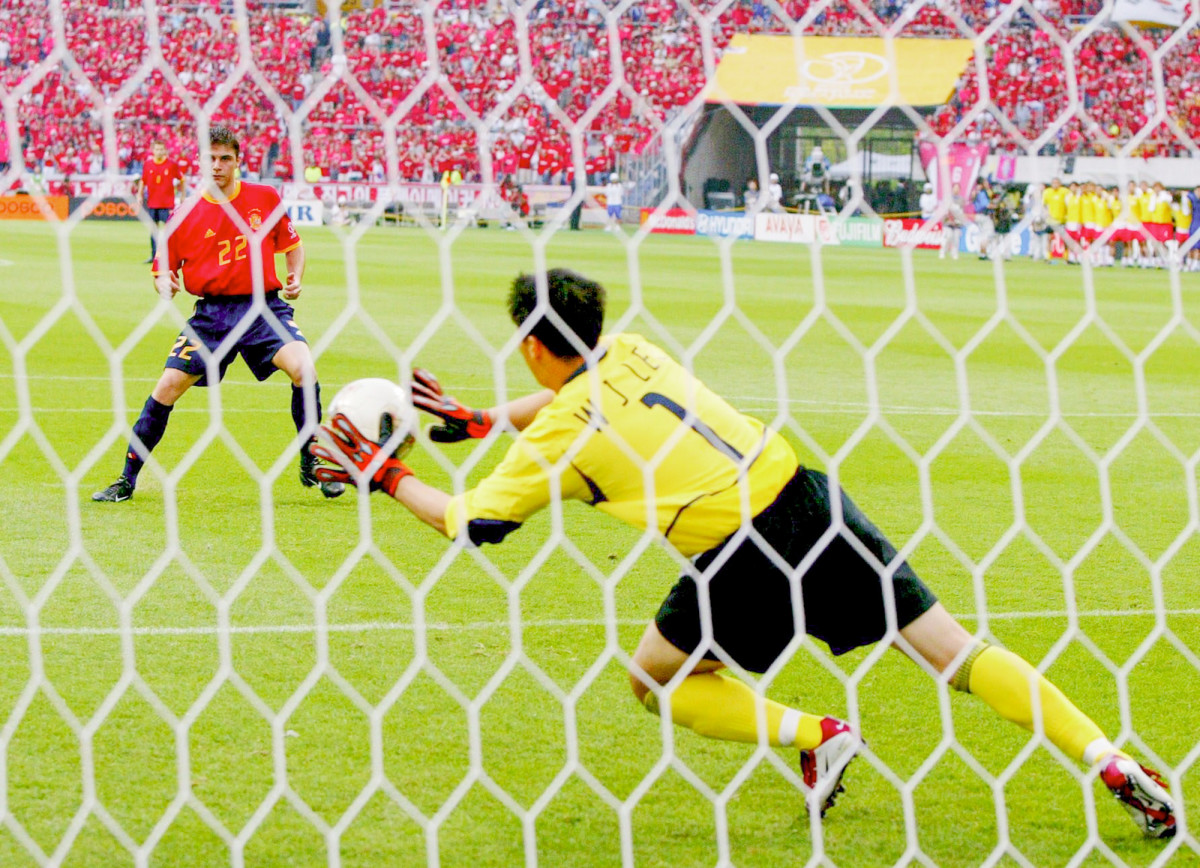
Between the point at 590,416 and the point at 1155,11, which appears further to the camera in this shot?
the point at 1155,11

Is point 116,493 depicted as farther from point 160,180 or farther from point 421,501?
point 160,180

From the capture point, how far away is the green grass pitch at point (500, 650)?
3.14 metres

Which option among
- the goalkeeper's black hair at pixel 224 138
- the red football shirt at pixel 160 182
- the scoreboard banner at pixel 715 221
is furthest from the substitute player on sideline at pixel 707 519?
the scoreboard banner at pixel 715 221

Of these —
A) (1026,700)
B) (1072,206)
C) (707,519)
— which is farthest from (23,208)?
(1026,700)

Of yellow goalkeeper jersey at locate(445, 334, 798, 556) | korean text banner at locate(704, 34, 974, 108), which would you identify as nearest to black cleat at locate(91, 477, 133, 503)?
yellow goalkeeper jersey at locate(445, 334, 798, 556)

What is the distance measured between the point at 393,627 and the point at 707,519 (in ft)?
6.38

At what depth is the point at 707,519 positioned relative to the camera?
3225 millimetres

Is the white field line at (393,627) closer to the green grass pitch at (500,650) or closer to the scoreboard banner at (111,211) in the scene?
the green grass pitch at (500,650)

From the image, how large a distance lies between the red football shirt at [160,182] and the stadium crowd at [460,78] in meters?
0.83

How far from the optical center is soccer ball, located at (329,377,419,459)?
10.1ft

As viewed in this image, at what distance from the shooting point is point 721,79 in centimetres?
3316

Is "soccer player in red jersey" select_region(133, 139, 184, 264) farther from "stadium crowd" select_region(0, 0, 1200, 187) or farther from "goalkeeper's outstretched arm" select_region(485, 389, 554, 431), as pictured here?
"goalkeeper's outstretched arm" select_region(485, 389, 554, 431)

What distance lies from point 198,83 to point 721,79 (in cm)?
1461

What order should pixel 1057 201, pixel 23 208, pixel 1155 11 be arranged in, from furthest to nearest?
pixel 23 208
pixel 1057 201
pixel 1155 11
